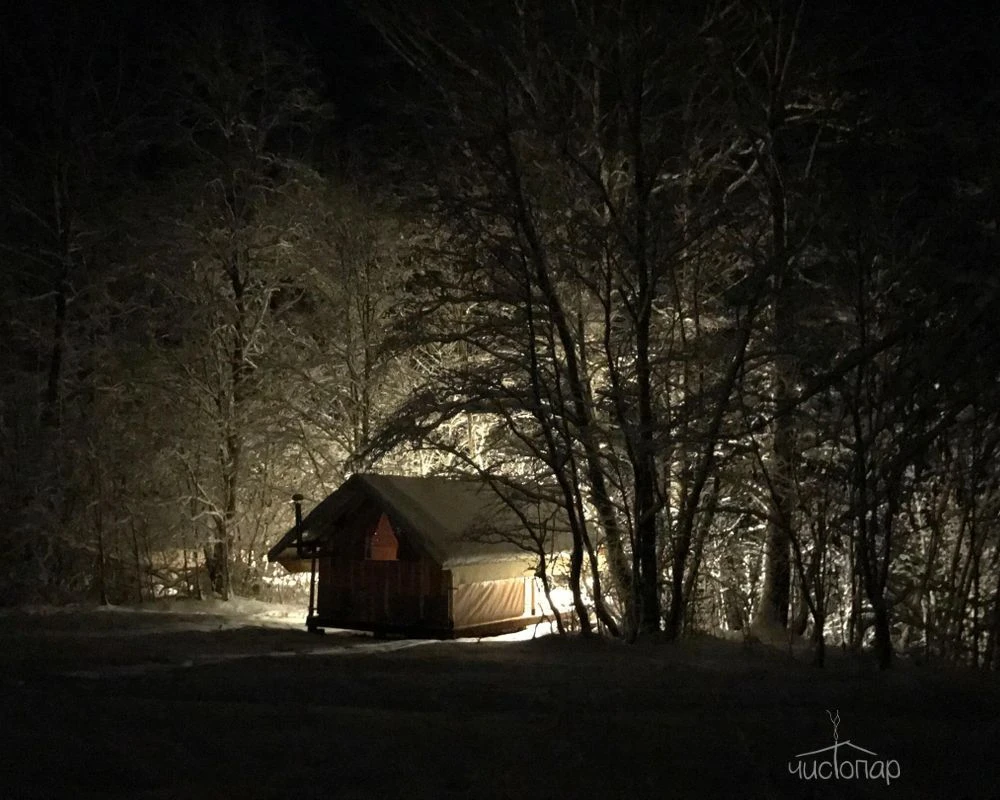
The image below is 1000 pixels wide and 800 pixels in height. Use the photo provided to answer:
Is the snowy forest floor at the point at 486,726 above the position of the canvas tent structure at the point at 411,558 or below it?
below

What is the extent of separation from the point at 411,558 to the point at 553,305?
6114mm

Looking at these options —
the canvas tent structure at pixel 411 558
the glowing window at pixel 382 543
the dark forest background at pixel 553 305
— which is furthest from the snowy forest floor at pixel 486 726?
the glowing window at pixel 382 543

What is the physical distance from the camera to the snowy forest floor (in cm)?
611

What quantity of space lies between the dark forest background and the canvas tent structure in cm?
122

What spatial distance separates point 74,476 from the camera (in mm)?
23281

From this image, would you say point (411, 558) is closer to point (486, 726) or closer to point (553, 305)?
point (553, 305)

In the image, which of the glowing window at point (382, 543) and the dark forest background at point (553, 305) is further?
the glowing window at point (382, 543)

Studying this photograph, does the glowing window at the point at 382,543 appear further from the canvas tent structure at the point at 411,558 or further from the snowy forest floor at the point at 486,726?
the snowy forest floor at the point at 486,726

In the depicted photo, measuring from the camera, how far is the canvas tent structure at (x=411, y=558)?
59.4ft

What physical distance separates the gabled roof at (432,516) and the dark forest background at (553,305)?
34.7 inches

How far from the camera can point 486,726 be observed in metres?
7.60

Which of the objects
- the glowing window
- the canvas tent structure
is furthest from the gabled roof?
the glowing window

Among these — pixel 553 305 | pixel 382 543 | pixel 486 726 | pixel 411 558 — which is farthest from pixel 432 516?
pixel 486 726

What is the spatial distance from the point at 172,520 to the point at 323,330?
5859 mm
